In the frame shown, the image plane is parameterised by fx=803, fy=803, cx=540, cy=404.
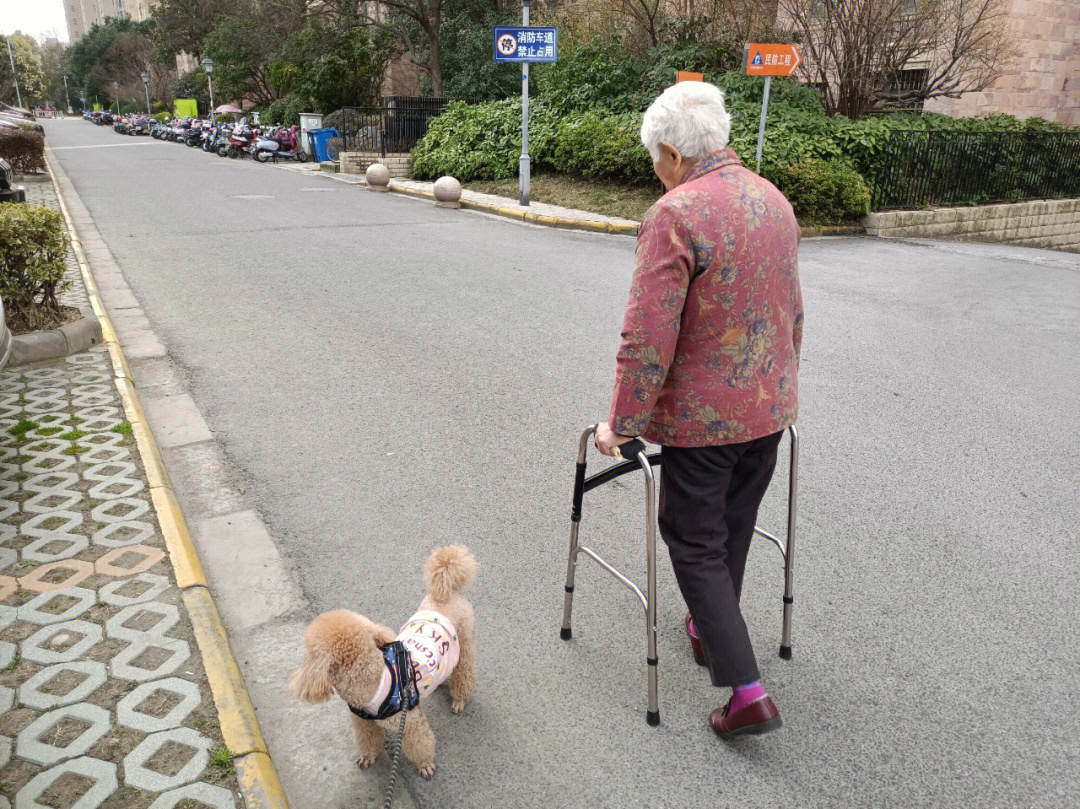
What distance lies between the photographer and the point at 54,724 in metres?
2.52

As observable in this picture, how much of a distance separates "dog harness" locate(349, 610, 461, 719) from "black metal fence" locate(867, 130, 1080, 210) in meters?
14.3

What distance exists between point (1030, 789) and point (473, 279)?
304 inches

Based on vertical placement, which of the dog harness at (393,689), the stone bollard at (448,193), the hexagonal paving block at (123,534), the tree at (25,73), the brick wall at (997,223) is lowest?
the hexagonal paving block at (123,534)

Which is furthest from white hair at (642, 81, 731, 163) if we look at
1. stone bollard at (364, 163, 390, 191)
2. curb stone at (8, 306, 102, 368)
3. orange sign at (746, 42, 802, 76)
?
stone bollard at (364, 163, 390, 191)

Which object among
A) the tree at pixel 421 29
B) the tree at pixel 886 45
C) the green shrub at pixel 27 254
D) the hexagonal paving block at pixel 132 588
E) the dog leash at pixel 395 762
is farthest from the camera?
the tree at pixel 421 29

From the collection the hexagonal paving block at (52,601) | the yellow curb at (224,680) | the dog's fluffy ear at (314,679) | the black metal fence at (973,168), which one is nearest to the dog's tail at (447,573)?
the dog's fluffy ear at (314,679)

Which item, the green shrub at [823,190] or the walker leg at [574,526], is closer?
the walker leg at [574,526]

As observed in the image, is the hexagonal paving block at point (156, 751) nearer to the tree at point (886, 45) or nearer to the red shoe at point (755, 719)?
the red shoe at point (755, 719)

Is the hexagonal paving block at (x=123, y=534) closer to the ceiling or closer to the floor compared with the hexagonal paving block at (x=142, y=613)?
closer to the ceiling

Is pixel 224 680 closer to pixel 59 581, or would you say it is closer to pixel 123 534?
pixel 59 581

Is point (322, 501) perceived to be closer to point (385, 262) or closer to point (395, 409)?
point (395, 409)

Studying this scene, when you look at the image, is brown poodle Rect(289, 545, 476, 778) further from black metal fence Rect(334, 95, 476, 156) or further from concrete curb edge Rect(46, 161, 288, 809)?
black metal fence Rect(334, 95, 476, 156)

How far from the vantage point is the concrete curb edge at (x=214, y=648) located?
2334 mm

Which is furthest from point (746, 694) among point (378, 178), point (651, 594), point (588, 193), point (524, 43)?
point (378, 178)
